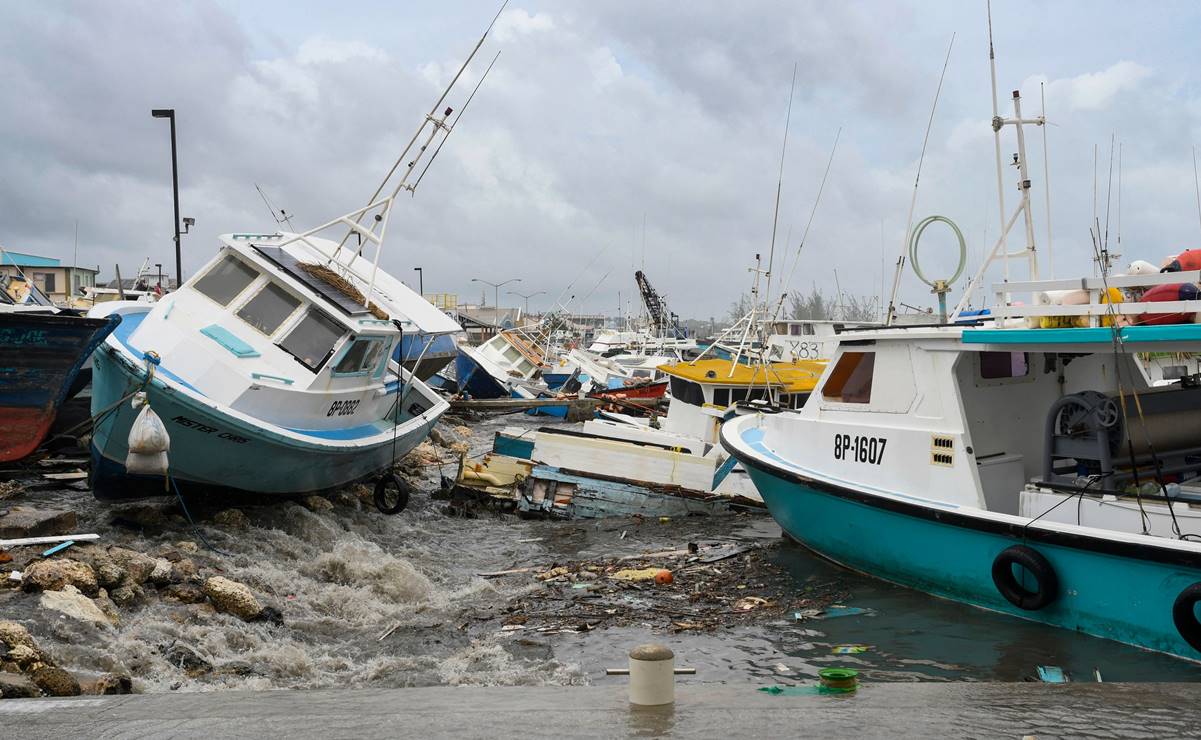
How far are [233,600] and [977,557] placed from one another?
6.68 meters

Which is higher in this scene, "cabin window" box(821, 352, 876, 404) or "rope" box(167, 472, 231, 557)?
"cabin window" box(821, 352, 876, 404)

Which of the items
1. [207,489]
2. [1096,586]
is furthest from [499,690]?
[207,489]

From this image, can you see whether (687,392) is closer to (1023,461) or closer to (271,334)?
(271,334)

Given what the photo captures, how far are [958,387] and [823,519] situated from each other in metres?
2.23

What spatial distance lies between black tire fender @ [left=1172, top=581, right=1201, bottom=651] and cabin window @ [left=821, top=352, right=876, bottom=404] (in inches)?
144

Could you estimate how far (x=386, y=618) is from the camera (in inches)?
377

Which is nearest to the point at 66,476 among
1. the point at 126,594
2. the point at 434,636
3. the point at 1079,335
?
the point at 126,594

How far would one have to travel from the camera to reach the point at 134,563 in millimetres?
8867

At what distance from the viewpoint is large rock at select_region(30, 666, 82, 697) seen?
5930 mm

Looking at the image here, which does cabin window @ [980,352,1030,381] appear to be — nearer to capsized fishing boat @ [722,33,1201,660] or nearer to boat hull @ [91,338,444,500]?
capsized fishing boat @ [722,33,1201,660]

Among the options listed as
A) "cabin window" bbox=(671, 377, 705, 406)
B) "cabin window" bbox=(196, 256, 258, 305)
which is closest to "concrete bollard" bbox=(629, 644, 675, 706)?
"cabin window" bbox=(196, 256, 258, 305)

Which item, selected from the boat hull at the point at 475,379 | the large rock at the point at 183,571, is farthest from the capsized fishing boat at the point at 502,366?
the large rock at the point at 183,571

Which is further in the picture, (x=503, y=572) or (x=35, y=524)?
(x=503, y=572)

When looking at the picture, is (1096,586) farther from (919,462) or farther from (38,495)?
(38,495)
